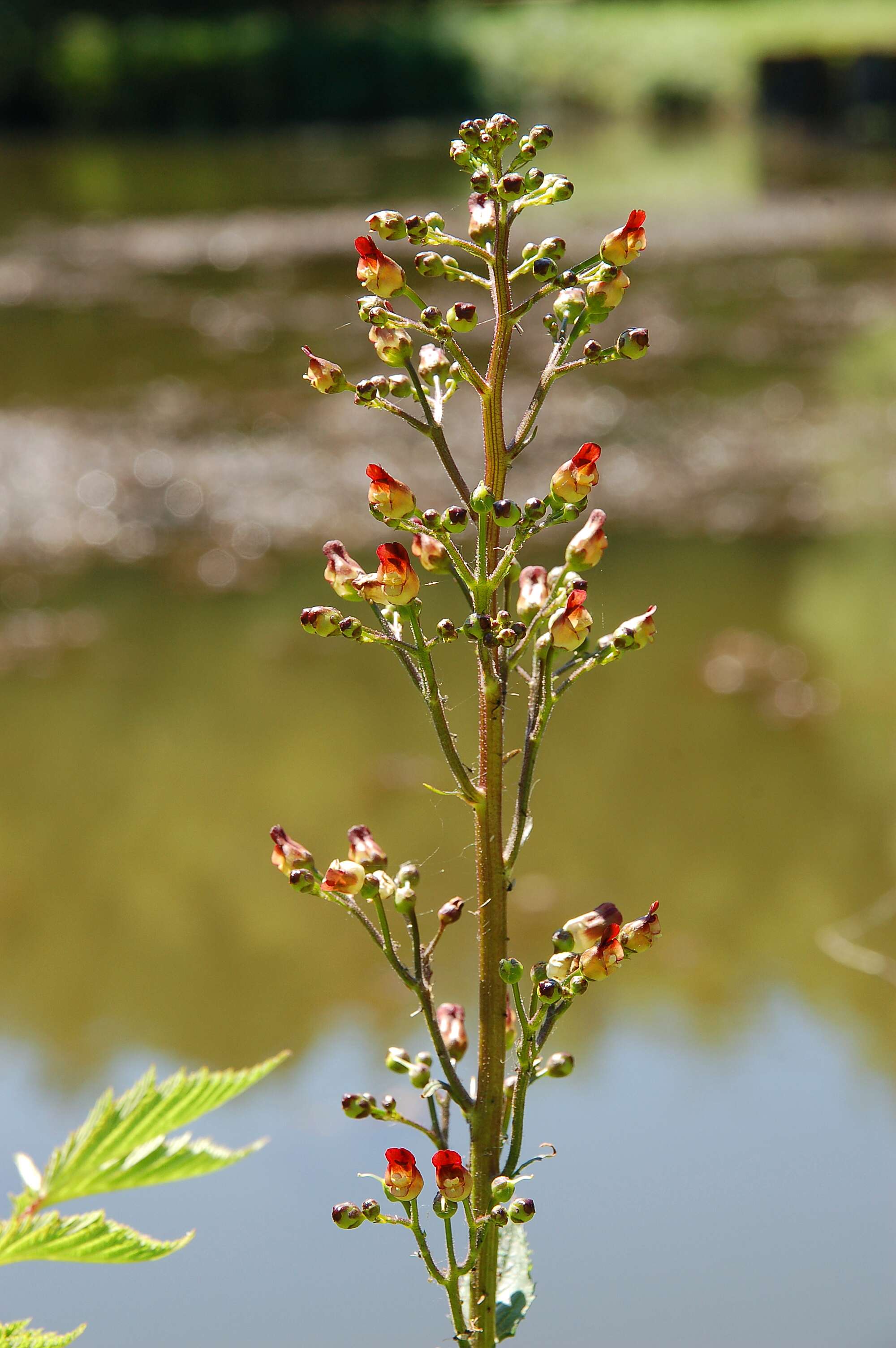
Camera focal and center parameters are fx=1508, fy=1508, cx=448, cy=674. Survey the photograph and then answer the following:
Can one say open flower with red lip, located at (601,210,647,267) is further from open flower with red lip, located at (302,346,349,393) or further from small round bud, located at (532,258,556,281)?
open flower with red lip, located at (302,346,349,393)

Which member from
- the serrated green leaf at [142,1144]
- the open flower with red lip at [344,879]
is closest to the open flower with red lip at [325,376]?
the open flower with red lip at [344,879]

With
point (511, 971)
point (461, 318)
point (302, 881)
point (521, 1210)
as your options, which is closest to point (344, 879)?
point (302, 881)

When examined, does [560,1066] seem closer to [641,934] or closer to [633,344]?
[641,934]

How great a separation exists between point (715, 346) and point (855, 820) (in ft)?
14.7

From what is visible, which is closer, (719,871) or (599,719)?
(719,871)

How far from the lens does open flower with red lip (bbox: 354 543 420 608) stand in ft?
3.17

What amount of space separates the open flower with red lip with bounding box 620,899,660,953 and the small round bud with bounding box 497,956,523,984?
0.07 meters

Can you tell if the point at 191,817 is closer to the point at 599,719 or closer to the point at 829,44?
the point at 599,719

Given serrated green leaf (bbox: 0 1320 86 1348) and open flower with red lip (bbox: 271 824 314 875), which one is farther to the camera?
open flower with red lip (bbox: 271 824 314 875)

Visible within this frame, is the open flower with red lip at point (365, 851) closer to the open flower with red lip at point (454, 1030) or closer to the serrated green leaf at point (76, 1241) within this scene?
the open flower with red lip at point (454, 1030)

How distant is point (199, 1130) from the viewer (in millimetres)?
2496

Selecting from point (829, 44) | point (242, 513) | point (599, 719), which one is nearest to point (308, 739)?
point (599, 719)

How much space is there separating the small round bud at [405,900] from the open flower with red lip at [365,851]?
3cm

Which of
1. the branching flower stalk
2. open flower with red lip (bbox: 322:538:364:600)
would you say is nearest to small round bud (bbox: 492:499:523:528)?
the branching flower stalk
